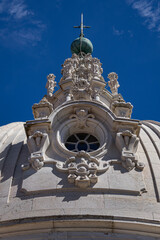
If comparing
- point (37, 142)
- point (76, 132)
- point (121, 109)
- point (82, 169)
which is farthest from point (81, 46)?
point (82, 169)

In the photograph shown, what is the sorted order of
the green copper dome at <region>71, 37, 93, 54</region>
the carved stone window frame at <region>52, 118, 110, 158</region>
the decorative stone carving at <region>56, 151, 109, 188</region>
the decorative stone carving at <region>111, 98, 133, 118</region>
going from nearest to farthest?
1. the decorative stone carving at <region>56, 151, 109, 188</region>
2. the carved stone window frame at <region>52, 118, 110, 158</region>
3. the decorative stone carving at <region>111, 98, 133, 118</region>
4. the green copper dome at <region>71, 37, 93, 54</region>

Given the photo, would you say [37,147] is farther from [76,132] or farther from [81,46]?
[81,46]

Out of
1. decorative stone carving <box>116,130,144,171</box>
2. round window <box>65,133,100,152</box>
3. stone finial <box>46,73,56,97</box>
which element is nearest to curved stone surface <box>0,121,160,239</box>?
decorative stone carving <box>116,130,144,171</box>

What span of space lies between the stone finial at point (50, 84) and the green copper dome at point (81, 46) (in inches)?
178

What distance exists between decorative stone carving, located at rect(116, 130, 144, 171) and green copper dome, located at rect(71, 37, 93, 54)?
17095 mm

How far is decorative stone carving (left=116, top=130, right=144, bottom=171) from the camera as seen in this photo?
16.4 metres

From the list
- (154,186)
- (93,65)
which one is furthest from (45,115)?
(93,65)

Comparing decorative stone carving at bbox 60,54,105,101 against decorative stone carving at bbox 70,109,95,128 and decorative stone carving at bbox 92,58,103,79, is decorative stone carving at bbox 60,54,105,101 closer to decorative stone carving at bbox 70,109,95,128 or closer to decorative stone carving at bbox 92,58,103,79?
decorative stone carving at bbox 92,58,103,79

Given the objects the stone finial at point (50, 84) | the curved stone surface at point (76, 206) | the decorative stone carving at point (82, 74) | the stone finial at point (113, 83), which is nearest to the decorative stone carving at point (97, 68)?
the decorative stone carving at point (82, 74)

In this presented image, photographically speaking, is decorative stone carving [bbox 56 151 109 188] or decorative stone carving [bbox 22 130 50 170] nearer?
decorative stone carving [bbox 56 151 109 188]

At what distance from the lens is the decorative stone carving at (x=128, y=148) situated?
16.4 m

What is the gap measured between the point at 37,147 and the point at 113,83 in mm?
13050

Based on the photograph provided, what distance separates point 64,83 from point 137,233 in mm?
15315

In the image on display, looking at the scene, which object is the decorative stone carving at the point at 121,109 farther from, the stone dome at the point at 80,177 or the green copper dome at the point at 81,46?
the green copper dome at the point at 81,46
